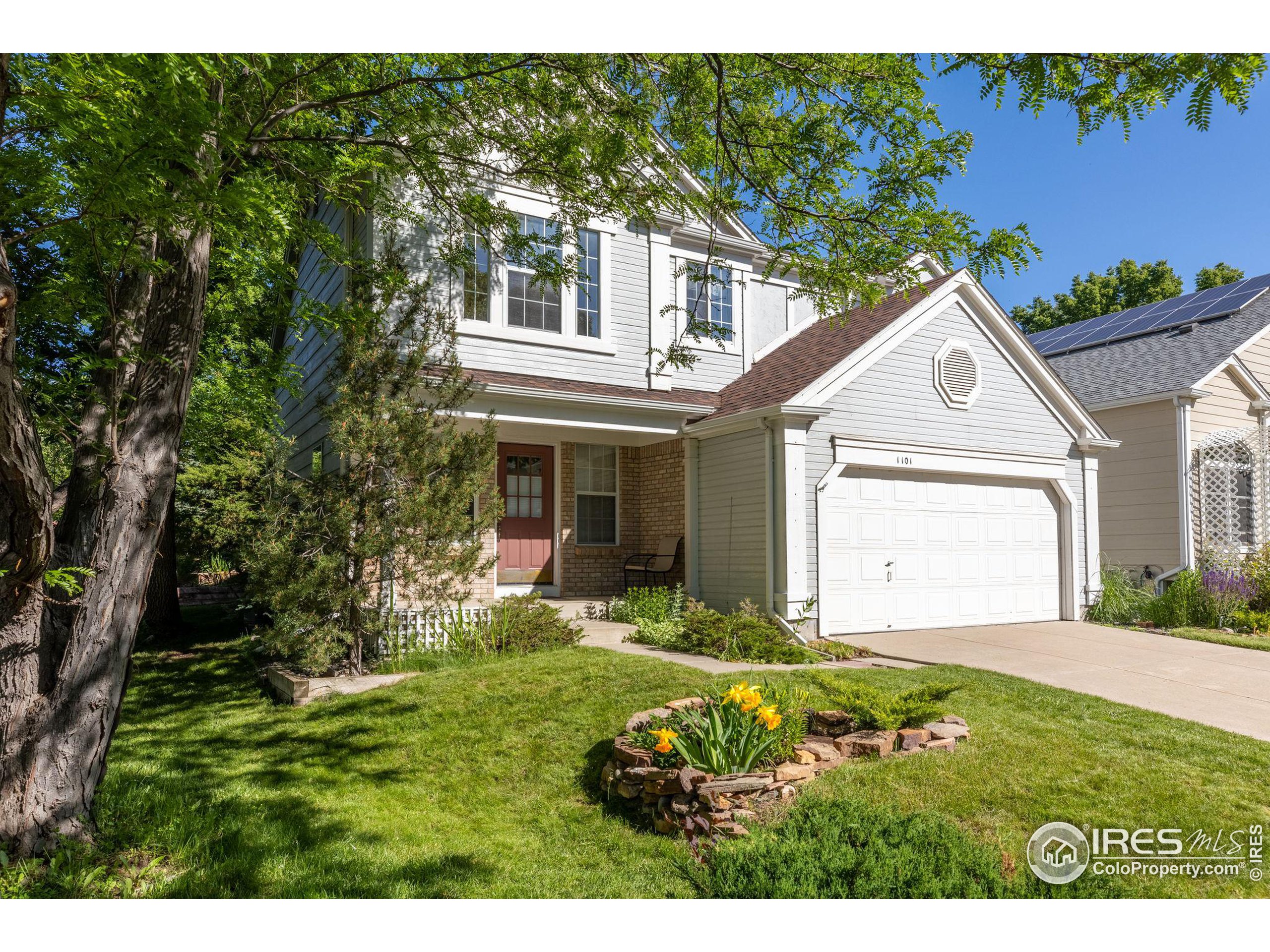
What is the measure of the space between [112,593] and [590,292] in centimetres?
884

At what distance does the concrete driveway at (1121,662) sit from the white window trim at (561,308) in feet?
18.9

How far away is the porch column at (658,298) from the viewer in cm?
1280

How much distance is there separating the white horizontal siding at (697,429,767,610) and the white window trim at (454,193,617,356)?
7.94 feet

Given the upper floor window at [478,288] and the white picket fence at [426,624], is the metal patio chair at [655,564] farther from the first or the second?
the upper floor window at [478,288]

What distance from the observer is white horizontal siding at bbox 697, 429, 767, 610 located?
11.2 meters

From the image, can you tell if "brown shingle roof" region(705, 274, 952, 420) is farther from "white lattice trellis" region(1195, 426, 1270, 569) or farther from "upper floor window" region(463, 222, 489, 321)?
"white lattice trellis" region(1195, 426, 1270, 569)

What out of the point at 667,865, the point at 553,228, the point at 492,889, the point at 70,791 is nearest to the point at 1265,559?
A: the point at 553,228

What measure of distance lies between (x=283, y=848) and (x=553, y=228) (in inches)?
371

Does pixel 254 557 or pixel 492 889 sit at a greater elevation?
pixel 254 557

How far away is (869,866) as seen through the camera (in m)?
3.94

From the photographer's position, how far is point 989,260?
549 centimetres

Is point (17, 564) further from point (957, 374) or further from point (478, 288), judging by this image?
point (957, 374)

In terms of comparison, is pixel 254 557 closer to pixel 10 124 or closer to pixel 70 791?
pixel 70 791

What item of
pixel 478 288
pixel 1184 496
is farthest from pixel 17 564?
pixel 1184 496
